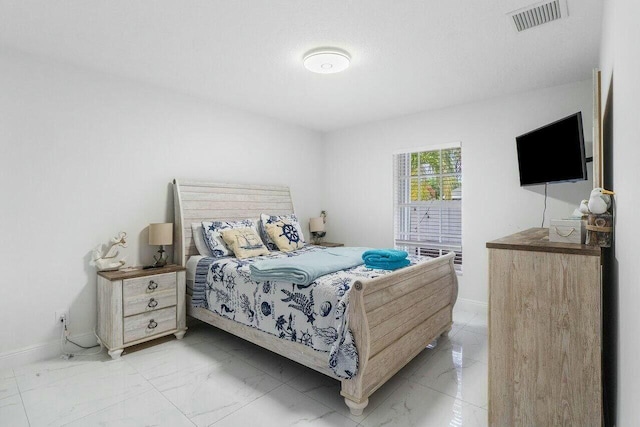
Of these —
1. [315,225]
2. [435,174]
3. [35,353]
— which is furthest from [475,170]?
[35,353]

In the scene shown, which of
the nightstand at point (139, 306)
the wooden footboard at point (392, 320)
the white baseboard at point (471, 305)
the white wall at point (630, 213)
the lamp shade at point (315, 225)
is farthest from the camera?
the lamp shade at point (315, 225)

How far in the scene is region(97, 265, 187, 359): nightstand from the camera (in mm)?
2705

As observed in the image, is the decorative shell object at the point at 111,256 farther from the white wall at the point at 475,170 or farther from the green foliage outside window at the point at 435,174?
the green foliage outside window at the point at 435,174

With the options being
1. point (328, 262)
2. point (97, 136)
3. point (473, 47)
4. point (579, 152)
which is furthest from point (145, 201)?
point (579, 152)

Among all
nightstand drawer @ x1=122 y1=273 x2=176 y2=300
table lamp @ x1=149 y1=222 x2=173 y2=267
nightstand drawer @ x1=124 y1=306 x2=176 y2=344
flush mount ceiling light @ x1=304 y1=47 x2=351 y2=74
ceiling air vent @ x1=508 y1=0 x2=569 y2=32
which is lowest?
nightstand drawer @ x1=124 y1=306 x2=176 y2=344

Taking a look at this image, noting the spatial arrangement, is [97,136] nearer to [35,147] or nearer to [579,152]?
[35,147]

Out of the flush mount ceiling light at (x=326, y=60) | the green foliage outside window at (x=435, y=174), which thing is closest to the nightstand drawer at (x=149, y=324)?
the flush mount ceiling light at (x=326, y=60)

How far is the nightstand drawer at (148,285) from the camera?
276 centimetres

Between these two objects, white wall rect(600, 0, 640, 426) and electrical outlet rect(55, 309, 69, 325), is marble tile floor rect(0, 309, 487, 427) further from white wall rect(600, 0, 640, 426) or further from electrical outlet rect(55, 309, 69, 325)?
white wall rect(600, 0, 640, 426)

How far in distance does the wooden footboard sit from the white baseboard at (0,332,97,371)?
2443mm

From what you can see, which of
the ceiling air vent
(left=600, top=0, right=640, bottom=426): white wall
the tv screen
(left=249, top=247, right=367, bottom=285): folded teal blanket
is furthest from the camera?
the tv screen

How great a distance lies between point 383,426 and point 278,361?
1083 millimetres

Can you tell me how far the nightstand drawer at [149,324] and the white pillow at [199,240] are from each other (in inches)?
24.3

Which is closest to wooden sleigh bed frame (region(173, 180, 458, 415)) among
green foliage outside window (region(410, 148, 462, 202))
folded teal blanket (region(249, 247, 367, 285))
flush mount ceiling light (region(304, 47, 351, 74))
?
folded teal blanket (region(249, 247, 367, 285))
